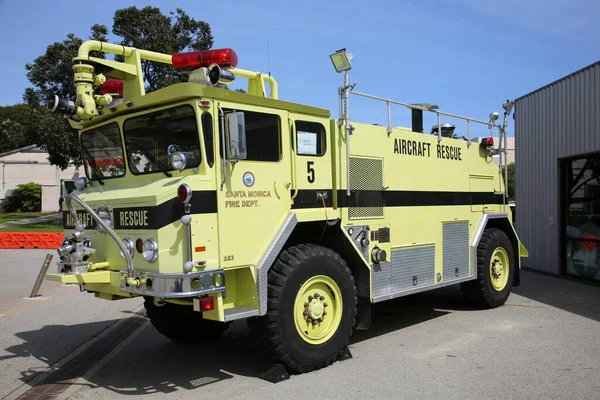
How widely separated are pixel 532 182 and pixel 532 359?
26.8 ft

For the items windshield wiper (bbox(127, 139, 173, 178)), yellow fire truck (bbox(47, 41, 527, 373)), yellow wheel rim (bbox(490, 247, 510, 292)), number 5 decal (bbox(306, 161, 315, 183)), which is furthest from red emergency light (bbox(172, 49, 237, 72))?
yellow wheel rim (bbox(490, 247, 510, 292))

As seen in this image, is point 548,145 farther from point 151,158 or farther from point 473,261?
point 151,158

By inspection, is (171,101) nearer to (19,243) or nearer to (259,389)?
(259,389)

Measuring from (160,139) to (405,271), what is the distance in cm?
364

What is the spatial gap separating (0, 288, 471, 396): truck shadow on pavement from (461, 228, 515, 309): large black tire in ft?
1.83

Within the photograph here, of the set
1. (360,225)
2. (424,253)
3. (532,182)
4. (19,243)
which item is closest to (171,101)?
(360,225)

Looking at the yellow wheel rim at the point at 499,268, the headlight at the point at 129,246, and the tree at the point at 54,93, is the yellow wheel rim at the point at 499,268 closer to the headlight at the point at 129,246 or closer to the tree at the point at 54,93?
the headlight at the point at 129,246

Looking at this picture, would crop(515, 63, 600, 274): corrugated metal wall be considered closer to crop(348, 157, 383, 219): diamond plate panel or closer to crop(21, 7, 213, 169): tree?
crop(348, 157, 383, 219): diamond plate panel

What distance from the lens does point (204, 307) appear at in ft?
15.9

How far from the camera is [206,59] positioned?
218 inches

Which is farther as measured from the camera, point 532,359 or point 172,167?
point 532,359

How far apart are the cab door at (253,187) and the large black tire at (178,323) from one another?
1.96m

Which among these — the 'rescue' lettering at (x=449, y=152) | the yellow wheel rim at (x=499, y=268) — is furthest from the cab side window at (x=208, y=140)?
the yellow wheel rim at (x=499, y=268)

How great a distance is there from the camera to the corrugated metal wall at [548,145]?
10.9 metres
